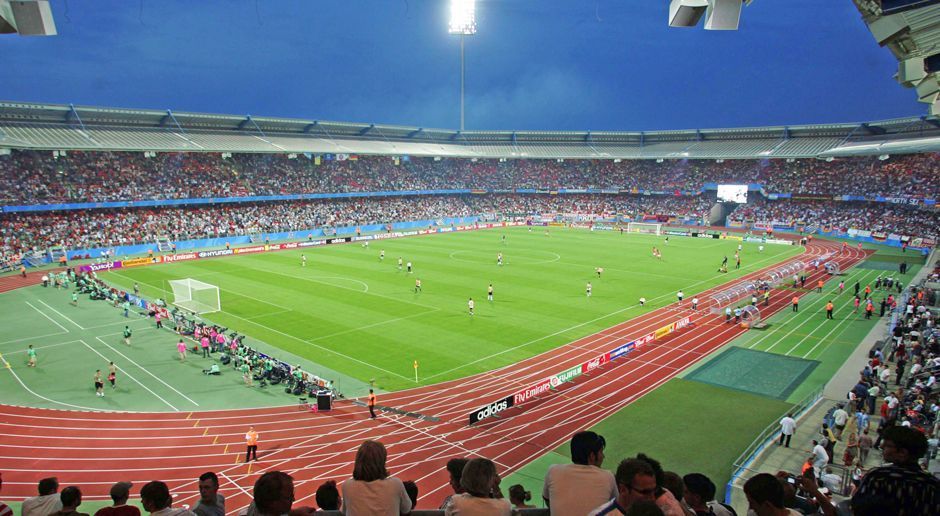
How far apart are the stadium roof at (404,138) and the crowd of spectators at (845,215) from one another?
6609 mm

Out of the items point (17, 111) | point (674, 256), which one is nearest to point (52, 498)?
point (674, 256)

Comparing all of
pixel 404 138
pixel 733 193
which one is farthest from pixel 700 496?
pixel 404 138

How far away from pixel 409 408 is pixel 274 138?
63.3 metres

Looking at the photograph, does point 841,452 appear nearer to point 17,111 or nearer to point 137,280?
point 137,280

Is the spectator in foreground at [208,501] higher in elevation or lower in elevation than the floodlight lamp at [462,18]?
lower

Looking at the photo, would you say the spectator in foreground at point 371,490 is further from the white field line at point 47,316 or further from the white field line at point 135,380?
the white field line at point 47,316

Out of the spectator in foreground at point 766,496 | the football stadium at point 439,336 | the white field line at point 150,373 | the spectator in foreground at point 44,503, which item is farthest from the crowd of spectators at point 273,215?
the spectator in foreground at point 766,496

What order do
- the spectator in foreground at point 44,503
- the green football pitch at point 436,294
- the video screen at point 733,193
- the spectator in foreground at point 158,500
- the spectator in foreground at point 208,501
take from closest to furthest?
the spectator in foreground at point 158,500 → the spectator in foreground at point 208,501 → the spectator in foreground at point 44,503 → the green football pitch at point 436,294 → the video screen at point 733,193

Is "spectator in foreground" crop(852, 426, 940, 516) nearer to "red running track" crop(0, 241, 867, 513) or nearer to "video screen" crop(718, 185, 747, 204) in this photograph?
"red running track" crop(0, 241, 867, 513)

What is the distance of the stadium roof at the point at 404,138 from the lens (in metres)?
55.4

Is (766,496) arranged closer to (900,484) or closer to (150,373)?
(900,484)

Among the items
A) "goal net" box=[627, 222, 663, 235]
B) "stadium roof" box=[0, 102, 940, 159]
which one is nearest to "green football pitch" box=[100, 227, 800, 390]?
"goal net" box=[627, 222, 663, 235]

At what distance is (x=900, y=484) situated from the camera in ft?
14.6

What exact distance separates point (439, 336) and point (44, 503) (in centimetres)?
2137
